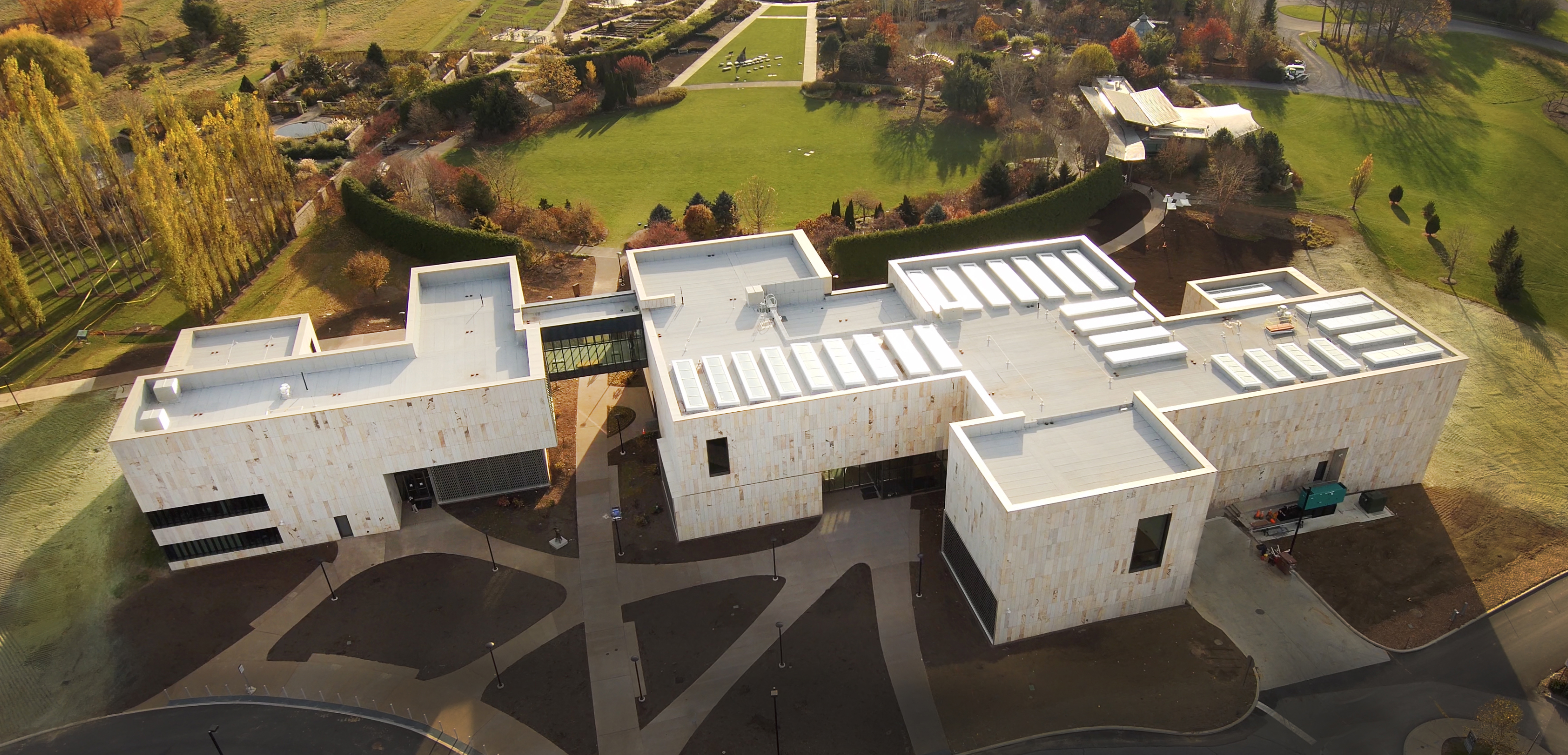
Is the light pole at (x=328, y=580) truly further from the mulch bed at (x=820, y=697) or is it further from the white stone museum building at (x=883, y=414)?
the mulch bed at (x=820, y=697)

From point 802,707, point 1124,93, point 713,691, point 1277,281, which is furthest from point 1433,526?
point 1124,93

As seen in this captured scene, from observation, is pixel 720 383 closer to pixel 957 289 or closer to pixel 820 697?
pixel 820 697

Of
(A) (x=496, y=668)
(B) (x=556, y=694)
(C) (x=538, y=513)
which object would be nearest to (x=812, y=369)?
(C) (x=538, y=513)

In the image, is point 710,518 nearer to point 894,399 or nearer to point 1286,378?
point 894,399

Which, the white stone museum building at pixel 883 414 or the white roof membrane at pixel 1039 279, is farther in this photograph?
the white roof membrane at pixel 1039 279

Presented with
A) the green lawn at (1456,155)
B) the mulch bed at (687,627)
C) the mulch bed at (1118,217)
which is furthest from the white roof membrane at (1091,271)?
the green lawn at (1456,155)
